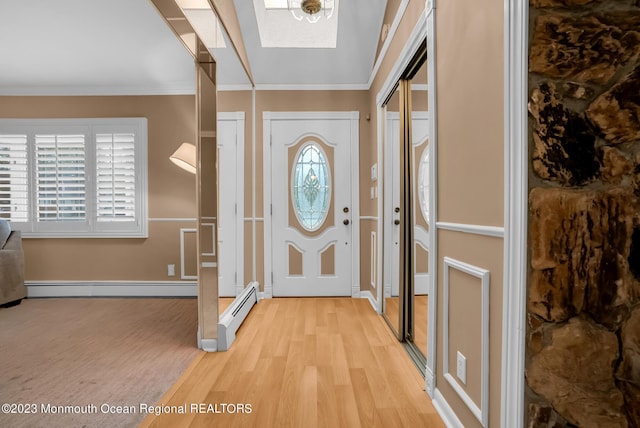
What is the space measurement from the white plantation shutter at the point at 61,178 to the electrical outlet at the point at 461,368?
4.01 metres

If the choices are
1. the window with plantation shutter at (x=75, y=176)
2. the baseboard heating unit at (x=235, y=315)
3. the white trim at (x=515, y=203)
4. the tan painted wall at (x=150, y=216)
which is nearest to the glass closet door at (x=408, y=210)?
the white trim at (x=515, y=203)

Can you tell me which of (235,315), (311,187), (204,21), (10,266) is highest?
(204,21)

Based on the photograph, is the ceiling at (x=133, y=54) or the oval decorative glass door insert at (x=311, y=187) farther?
the oval decorative glass door insert at (x=311, y=187)

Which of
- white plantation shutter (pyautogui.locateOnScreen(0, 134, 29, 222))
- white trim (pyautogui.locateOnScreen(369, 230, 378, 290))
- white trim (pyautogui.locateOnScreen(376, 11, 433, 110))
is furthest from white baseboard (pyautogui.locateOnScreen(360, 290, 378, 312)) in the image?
white plantation shutter (pyautogui.locateOnScreen(0, 134, 29, 222))

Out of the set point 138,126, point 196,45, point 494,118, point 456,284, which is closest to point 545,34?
point 494,118

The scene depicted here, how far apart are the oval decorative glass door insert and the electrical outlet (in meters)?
2.52

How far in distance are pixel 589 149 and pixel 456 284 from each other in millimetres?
741

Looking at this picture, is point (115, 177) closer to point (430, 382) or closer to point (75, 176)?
point (75, 176)

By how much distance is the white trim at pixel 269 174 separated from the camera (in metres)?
3.82

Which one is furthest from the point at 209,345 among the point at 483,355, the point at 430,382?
the point at 483,355

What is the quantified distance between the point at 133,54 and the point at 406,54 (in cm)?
250

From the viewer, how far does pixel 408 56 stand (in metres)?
2.23

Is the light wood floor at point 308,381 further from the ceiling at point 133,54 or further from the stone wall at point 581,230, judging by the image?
the ceiling at point 133,54

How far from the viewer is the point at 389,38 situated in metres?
2.80
